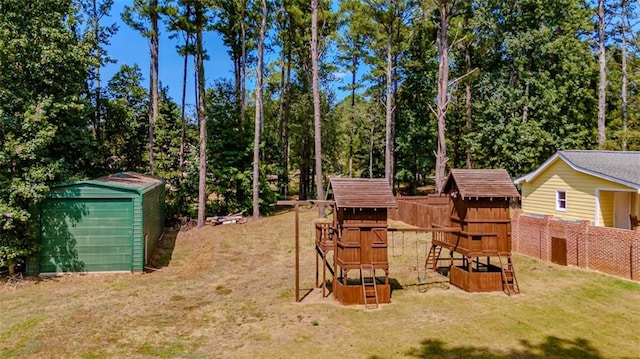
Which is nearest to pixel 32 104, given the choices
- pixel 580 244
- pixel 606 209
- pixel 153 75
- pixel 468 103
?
pixel 153 75

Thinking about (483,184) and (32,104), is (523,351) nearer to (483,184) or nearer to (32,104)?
(483,184)

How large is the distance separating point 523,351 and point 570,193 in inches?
517

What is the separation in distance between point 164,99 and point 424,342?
26.1 meters

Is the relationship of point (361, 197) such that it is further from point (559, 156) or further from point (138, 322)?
point (559, 156)

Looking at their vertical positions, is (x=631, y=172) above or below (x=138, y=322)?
above

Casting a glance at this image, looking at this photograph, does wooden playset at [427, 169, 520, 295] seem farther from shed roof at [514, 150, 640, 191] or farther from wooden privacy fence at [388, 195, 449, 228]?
shed roof at [514, 150, 640, 191]

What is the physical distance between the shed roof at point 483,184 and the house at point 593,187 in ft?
21.0

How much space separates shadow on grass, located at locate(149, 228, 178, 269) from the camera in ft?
56.5

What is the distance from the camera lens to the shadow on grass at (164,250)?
56.5 feet

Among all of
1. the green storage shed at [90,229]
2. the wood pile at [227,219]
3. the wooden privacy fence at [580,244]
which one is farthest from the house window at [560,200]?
the green storage shed at [90,229]

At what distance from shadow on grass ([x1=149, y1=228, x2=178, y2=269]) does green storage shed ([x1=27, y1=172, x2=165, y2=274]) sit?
1.79m

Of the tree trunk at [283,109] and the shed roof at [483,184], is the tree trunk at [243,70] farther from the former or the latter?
the shed roof at [483,184]

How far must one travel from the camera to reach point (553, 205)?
1995 cm

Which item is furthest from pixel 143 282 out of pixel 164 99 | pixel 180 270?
pixel 164 99
